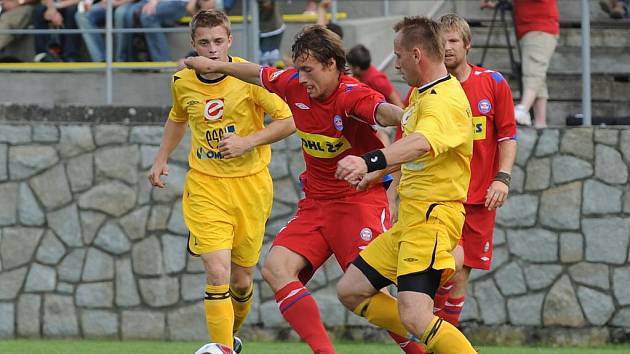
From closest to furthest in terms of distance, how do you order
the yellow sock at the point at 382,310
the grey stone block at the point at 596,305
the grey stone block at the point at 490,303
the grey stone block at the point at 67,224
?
the yellow sock at the point at 382,310 < the grey stone block at the point at 596,305 < the grey stone block at the point at 490,303 < the grey stone block at the point at 67,224

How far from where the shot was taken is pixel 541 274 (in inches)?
467

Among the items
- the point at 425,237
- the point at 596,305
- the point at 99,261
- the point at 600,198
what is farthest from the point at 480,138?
the point at 99,261

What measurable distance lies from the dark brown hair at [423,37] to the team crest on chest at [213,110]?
1853 mm

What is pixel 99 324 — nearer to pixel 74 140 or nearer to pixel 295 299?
pixel 74 140

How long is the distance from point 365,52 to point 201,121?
321cm

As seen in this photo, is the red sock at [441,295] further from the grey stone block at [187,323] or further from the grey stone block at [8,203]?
the grey stone block at [8,203]

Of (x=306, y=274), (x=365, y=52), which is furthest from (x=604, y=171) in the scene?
(x=306, y=274)

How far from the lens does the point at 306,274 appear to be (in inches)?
332

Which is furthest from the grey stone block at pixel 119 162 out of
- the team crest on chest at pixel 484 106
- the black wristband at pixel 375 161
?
the black wristband at pixel 375 161

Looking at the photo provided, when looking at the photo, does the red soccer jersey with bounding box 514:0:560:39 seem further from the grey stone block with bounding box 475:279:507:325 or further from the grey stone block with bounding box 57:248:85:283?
the grey stone block with bounding box 57:248:85:283

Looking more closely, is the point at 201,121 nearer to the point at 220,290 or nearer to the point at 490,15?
the point at 220,290

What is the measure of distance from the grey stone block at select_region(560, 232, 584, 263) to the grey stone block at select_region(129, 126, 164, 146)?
3.64 meters

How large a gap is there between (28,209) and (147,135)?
4.15 ft

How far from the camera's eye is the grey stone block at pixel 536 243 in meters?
11.8
